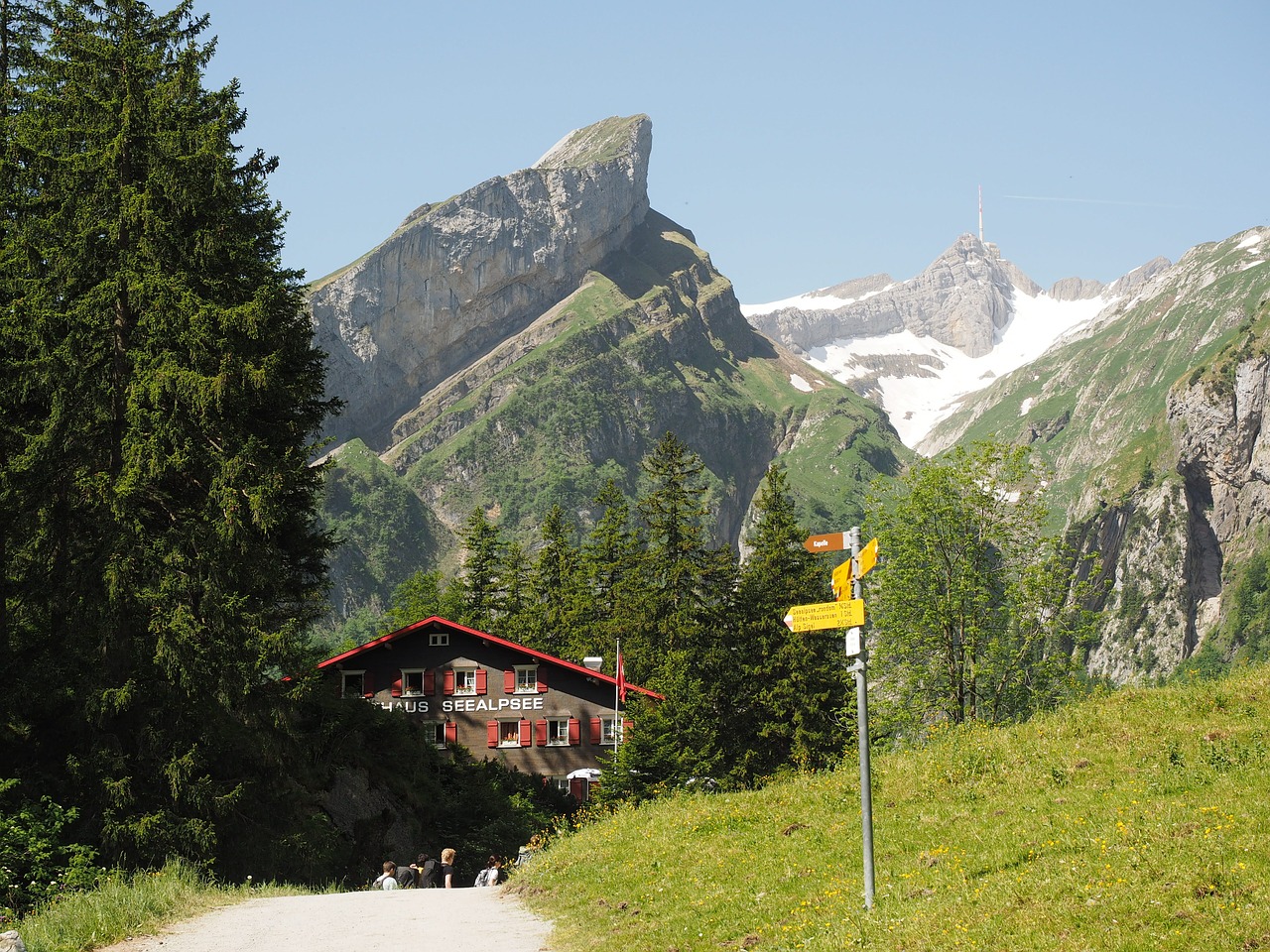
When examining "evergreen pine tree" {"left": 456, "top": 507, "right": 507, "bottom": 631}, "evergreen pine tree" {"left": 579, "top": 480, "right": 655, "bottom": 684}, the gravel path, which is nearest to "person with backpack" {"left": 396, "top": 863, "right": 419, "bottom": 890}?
the gravel path

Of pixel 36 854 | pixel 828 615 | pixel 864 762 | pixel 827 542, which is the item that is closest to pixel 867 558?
pixel 827 542

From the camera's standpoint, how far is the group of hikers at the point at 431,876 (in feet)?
91.3

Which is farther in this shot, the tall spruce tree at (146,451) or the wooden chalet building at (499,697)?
the wooden chalet building at (499,697)

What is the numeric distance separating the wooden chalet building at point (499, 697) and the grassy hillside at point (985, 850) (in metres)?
39.1

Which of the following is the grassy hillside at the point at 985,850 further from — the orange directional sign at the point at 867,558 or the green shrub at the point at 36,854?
the green shrub at the point at 36,854

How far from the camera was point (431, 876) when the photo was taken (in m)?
29.3

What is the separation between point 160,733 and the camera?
29.0m

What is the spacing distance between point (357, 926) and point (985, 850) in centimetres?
924

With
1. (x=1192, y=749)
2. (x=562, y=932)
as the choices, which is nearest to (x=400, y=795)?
(x=562, y=932)

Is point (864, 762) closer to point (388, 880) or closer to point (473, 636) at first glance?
point (388, 880)

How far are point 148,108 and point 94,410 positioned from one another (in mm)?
9169

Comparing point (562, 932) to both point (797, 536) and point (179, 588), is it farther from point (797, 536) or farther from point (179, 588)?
point (797, 536)

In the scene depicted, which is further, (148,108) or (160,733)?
(148,108)

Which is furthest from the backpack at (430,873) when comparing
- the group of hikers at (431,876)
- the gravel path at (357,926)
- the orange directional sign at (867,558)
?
the orange directional sign at (867,558)
